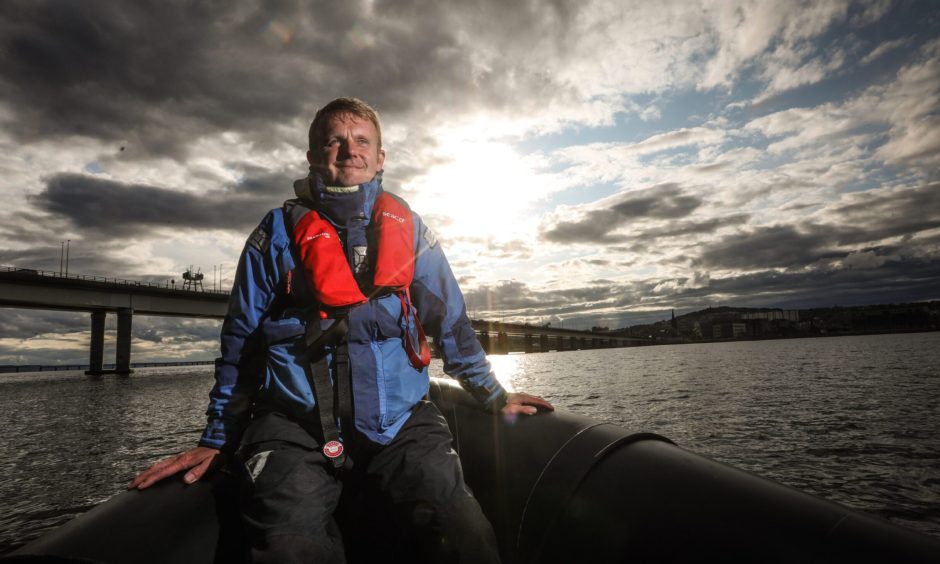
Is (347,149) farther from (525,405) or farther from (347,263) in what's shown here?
(525,405)

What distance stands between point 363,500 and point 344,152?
5.81ft

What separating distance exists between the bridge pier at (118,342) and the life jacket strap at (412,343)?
52864 mm

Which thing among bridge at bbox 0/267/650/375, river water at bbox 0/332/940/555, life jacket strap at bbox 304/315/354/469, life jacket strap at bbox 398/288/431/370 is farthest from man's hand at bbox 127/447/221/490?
bridge at bbox 0/267/650/375

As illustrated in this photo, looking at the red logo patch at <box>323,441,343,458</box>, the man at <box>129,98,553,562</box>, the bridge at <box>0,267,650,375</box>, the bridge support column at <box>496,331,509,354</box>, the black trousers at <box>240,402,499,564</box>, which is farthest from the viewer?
the bridge support column at <box>496,331,509,354</box>

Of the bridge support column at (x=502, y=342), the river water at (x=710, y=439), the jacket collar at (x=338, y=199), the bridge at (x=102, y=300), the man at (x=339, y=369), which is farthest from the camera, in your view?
the bridge support column at (x=502, y=342)

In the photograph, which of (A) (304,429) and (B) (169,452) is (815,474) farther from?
(B) (169,452)

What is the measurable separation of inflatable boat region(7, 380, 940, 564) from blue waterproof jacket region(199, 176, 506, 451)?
37 cm

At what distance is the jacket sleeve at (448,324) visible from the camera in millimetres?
2525

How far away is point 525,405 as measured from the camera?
8.43 feet

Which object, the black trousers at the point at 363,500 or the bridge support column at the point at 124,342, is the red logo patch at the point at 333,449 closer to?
the black trousers at the point at 363,500

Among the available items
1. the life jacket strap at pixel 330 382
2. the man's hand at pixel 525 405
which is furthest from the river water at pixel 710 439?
the life jacket strap at pixel 330 382

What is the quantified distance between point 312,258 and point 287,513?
1.09 m

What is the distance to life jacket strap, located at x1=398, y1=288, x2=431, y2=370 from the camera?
220cm

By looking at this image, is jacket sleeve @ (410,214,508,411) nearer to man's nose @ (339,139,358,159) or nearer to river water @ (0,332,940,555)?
man's nose @ (339,139,358,159)
